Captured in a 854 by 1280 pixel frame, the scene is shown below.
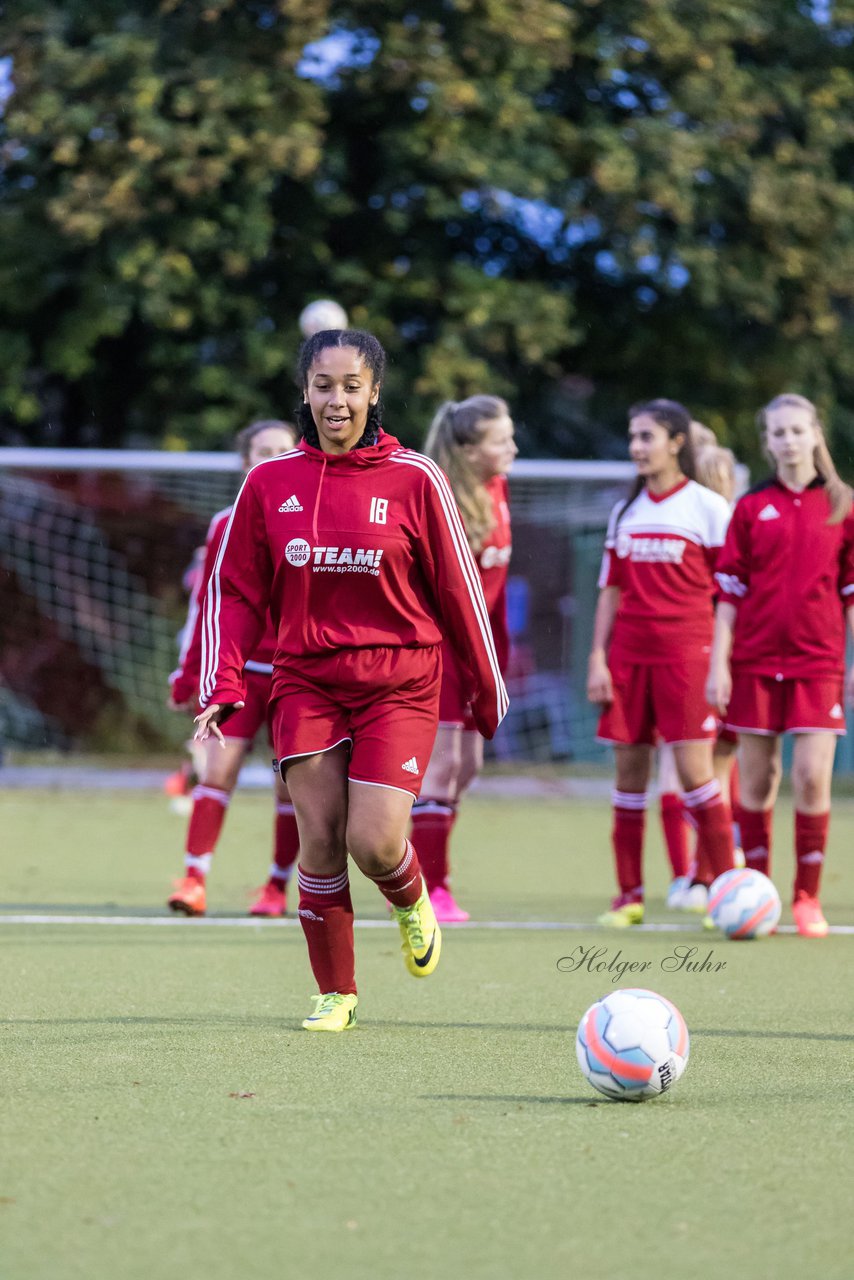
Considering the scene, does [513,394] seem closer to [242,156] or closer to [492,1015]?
[242,156]

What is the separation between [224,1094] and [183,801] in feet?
29.2

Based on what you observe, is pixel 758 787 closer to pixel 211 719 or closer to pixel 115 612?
pixel 211 719

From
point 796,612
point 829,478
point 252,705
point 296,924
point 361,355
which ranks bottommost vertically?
point 296,924

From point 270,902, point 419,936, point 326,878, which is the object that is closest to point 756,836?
point 270,902

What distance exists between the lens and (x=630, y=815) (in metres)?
8.05

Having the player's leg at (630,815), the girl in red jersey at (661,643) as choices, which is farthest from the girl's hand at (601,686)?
the player's leg at (630,815)

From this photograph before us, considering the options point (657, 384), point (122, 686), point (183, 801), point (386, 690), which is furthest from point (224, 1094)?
point (657, 384)

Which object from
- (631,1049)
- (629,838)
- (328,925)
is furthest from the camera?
(629,838)

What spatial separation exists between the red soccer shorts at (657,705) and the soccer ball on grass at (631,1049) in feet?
11.3

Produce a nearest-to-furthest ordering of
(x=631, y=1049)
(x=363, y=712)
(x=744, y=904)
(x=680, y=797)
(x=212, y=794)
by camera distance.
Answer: (x=631, y=1049), (x=363, y=712), (x=744, y=904), (x=212, y=794), (x=680, y=797)

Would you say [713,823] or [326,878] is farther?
[713,823]

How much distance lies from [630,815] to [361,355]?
11.2 ft

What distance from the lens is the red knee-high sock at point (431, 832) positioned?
7.83 meters

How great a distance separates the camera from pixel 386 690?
16.8 ft
